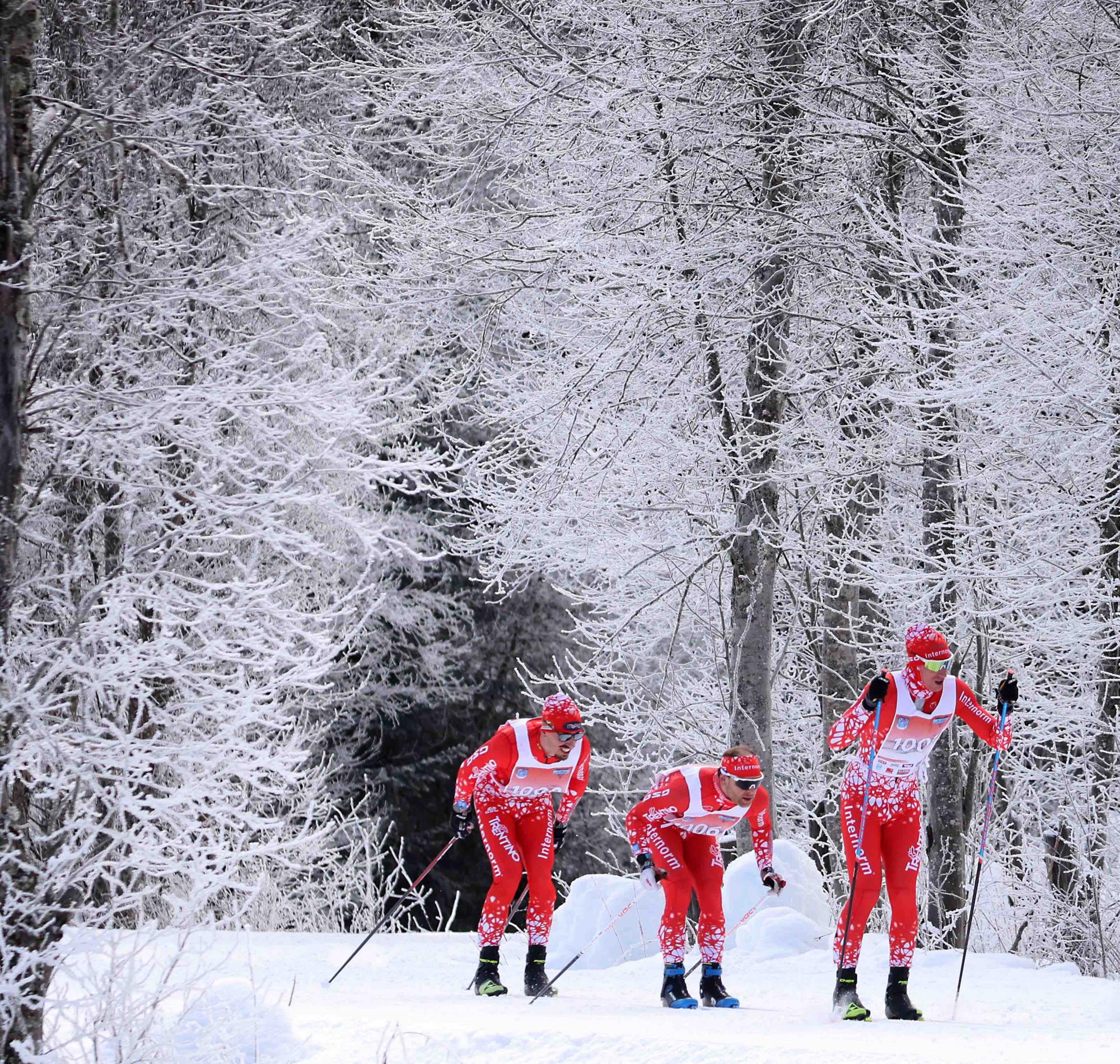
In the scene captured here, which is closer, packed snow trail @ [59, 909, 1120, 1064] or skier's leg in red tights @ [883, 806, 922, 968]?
packed snow trail @ [59, 909, 1120, 1064]

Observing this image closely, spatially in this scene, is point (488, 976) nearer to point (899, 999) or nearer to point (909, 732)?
point (899, 999)

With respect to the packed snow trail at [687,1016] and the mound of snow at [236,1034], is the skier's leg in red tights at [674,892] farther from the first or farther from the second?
the mound of snow at [236,1034]

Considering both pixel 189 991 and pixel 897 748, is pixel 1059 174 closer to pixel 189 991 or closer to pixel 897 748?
pixel 897 748

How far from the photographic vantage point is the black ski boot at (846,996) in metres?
6.93

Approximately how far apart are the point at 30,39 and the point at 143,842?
388cm

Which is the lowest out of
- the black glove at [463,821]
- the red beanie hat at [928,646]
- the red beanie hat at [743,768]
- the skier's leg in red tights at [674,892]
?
the skier's leg in red tights at [674,892]

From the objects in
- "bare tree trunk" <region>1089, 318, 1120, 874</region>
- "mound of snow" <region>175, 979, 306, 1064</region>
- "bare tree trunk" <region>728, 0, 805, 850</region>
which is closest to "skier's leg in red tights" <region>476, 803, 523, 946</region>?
"mound of snow" <region>175, 979, 306, 1064</region>

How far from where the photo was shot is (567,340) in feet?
39.7

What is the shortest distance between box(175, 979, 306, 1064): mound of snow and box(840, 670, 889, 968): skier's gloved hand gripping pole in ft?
8.55

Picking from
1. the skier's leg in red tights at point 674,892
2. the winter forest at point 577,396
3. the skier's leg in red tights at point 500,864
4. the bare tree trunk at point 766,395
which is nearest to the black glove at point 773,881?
the skier's leg in red tights at point 674,892

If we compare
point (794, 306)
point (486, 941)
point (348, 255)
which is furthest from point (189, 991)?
point (348, 255)

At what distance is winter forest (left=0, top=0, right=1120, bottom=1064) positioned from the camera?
286 inches

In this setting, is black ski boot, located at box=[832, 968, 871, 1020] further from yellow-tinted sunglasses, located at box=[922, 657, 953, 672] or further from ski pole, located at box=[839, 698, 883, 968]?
yellow-tinted sunglasses, located at box=[922, 657, 953, 672]

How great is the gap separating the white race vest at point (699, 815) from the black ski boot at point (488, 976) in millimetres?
1221
